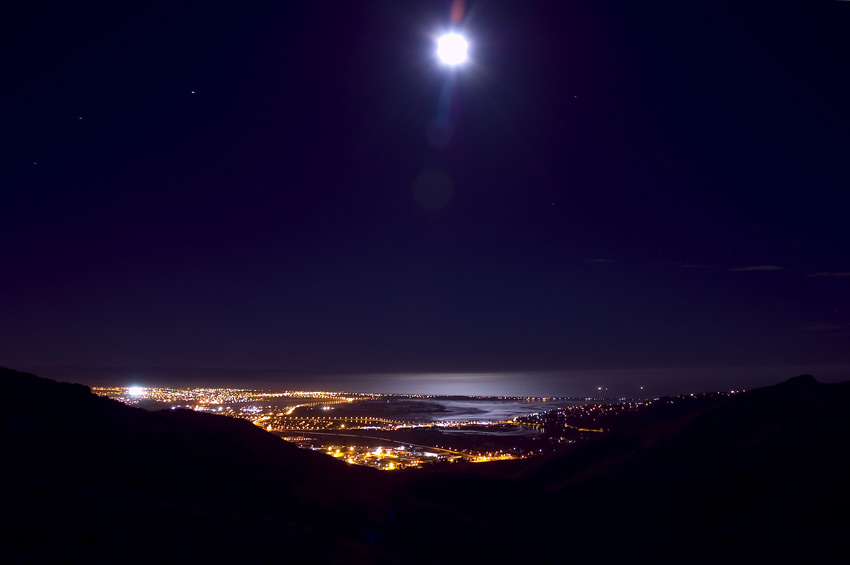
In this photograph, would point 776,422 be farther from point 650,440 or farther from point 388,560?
point 388,560

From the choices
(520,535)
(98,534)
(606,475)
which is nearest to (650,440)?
(606,475)

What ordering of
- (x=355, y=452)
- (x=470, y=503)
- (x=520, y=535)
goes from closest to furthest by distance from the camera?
1. (x=520, y=535)
2. (x=470, y=503)
3. (x=355, y=452)

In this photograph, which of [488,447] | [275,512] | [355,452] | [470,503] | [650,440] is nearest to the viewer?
[275,512]

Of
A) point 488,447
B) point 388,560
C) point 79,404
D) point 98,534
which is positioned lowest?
point 488,447

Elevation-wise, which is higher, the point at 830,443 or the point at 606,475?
the point at 830,443

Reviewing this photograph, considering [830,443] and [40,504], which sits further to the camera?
[830,443]

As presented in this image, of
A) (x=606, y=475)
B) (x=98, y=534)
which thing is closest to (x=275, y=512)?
(x=98, y=534)
